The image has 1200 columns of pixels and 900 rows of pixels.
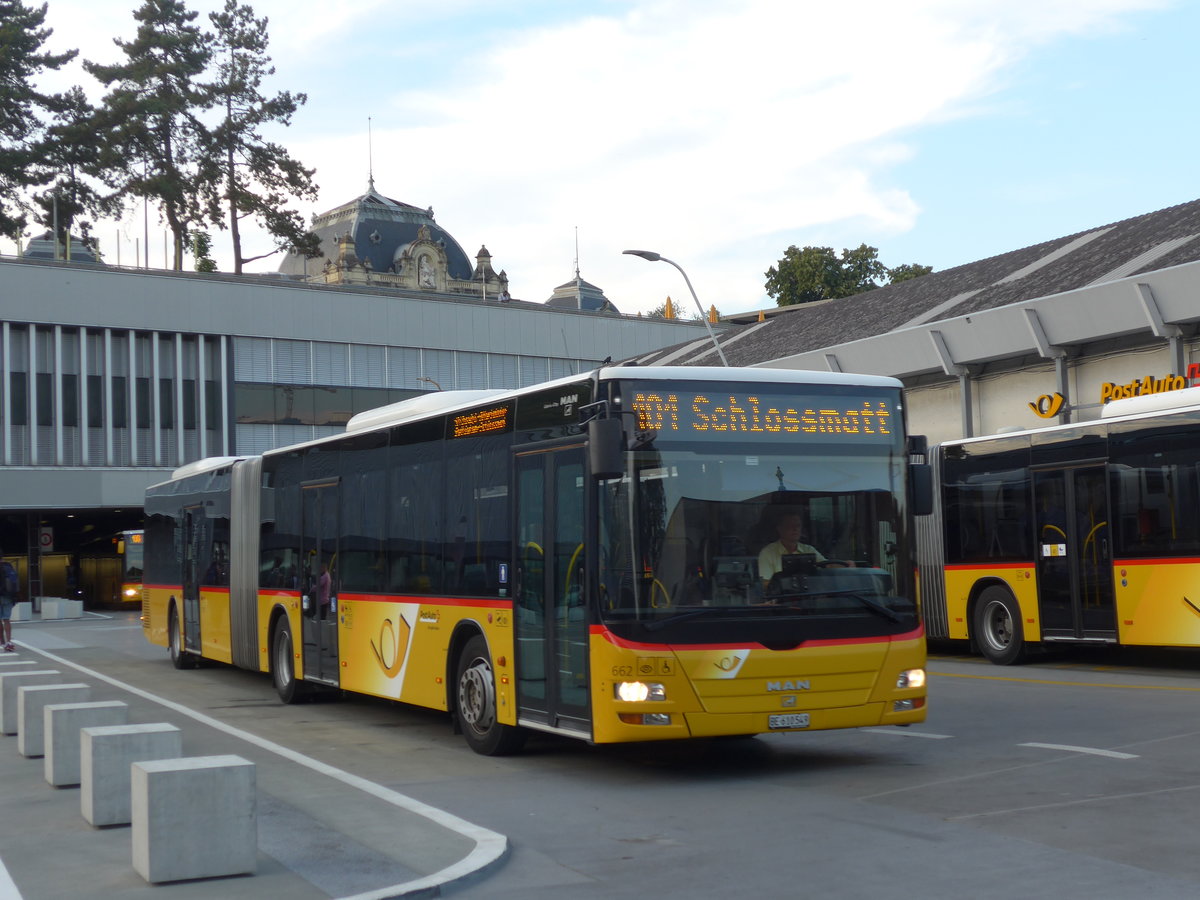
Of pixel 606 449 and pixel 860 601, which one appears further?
pixel 860 601

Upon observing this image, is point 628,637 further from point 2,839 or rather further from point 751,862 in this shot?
point 2,839

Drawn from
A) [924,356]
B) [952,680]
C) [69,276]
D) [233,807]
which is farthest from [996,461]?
[69,276]

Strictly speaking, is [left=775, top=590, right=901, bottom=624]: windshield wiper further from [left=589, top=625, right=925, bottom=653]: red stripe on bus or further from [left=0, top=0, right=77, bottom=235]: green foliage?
[left=0, top=0, right=77, bottom=235]: green foliage

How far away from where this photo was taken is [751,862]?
754 centimetres

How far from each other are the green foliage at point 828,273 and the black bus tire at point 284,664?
62563 mm

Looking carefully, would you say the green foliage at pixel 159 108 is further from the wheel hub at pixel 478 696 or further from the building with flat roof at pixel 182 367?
the wheel hub at pixel 478 696

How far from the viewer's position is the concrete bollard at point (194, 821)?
720 cm

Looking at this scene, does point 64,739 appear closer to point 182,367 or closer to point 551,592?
point 551,592

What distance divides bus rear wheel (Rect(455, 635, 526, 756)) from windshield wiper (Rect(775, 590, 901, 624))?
8.72 ft

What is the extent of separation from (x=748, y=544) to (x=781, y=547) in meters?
0.26

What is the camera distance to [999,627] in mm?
20062

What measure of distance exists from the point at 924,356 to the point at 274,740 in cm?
1919

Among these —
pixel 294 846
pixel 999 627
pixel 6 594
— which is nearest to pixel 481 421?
pixel 294 846

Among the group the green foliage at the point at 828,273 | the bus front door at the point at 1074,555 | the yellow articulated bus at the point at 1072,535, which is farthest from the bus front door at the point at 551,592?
the green foliage at the point at 828,273
